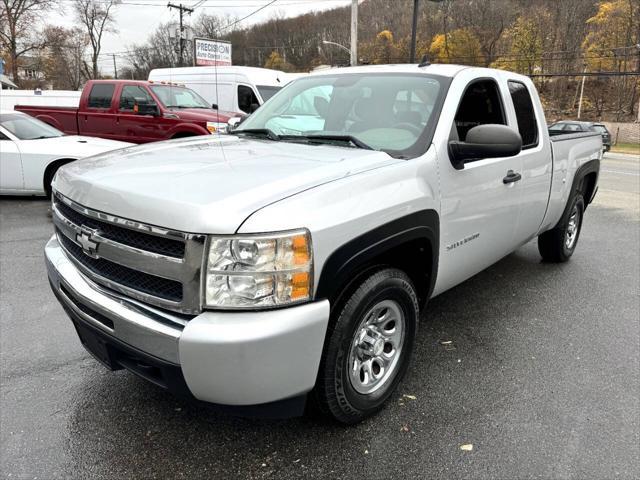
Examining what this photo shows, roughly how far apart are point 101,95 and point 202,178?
9.82 m

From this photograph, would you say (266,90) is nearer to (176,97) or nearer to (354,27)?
(176,97)

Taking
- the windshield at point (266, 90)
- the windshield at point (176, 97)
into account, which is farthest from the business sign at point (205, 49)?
the windshield at point (266, 90)

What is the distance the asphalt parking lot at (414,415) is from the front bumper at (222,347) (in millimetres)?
508

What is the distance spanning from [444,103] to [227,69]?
12.3 metres

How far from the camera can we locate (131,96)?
10.4m

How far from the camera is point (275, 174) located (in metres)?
2.29

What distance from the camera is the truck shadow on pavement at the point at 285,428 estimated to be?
233 cm

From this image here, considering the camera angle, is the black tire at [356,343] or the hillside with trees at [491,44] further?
the hillside with trees at [491,44]

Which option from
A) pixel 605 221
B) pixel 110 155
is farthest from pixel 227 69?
pixel 110 155

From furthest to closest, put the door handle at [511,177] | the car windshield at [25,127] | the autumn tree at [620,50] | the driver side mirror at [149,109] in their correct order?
the autumn tree at [620,50] < the driver side mirror at [149,109] < the car windshield at [25,127] < the door handle at [511,177]

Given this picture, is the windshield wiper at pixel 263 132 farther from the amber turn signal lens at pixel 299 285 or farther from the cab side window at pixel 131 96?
the cab side window at pixel 131 96

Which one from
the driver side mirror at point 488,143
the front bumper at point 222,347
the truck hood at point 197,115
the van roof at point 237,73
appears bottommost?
the front bumper at point 222,347

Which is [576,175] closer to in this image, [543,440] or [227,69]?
[543,440]

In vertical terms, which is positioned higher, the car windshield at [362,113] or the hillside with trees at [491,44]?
→ the hillside with trees at [491,44]
